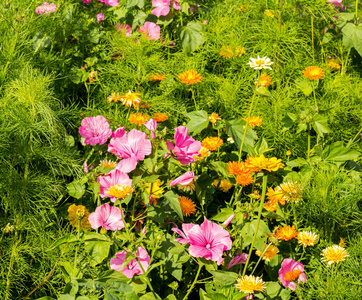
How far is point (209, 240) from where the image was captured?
1.11 metres

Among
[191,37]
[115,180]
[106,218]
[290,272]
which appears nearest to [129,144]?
[115,180]

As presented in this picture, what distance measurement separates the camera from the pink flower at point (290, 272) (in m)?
1.19

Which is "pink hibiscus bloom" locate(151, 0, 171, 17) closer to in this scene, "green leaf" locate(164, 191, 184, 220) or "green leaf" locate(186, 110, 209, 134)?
"green leaf" locate(186, 110, 209, 134)

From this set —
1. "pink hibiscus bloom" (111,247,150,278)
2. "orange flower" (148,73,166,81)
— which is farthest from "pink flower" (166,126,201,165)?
"orange flower" (148,73,166,81)

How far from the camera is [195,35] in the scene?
1.85m

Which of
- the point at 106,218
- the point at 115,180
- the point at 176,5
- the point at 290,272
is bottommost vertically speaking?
the point at 290,272

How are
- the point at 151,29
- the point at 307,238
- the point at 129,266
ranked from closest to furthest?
1. the point at 129,266
2. the point at 307,238
3. the point at 151,29

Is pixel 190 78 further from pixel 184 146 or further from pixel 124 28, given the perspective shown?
pixel 124 28

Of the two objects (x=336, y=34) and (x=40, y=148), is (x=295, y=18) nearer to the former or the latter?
(x=336, y=34)

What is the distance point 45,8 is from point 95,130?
676mm

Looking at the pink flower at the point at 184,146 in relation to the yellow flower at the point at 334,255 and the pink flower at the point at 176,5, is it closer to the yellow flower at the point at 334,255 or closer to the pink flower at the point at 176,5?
the yellow flower at the point at 334,255

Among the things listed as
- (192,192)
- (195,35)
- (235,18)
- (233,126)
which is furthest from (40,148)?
(235,18)

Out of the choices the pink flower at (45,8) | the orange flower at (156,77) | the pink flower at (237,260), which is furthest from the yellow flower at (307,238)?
the pink flower at (45,8)

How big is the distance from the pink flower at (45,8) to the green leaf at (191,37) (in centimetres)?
54
